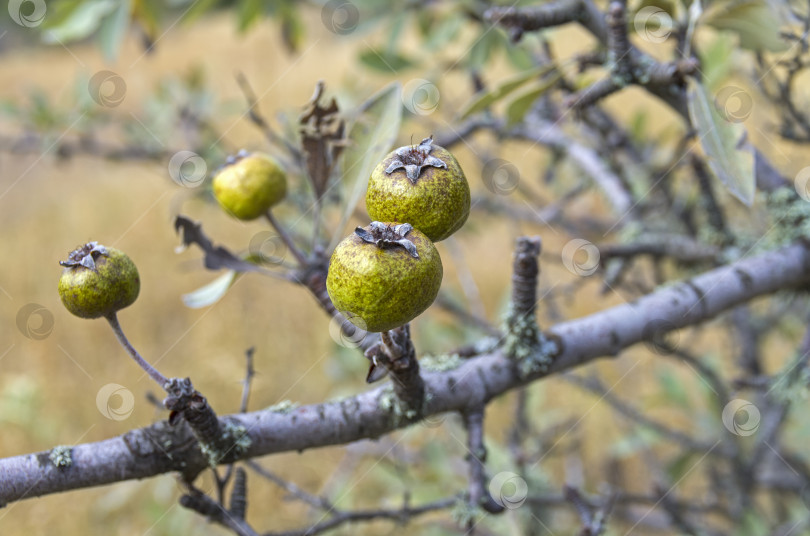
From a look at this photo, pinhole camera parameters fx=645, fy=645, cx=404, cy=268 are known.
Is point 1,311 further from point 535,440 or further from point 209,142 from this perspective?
point 535,440

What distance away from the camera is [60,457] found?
744 millimetres

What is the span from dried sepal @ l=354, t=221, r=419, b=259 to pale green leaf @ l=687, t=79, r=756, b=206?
1.58 ft

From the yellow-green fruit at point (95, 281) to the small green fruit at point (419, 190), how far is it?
11.9 inches

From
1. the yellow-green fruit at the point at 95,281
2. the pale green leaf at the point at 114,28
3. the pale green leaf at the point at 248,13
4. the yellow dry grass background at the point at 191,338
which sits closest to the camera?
the yellow-green fruit at the point at 95,281

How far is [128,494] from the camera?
3.42m

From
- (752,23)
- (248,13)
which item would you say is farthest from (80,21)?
(752,23)

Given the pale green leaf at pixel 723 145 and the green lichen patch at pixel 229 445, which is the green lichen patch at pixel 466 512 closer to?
the green lichen patch at pixel 229 445

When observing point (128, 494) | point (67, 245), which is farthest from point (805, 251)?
point (67, 245)

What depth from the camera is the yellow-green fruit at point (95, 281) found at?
2.30 ft

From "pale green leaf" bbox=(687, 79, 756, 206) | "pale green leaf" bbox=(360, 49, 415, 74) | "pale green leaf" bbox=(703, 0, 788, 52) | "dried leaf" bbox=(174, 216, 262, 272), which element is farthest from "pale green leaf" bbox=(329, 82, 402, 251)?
"pale green leaf" bbox=(360, 49, 415, 74)

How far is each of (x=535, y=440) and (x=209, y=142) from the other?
5.69ft

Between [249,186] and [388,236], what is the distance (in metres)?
0.43

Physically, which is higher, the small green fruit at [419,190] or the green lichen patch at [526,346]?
the small green fruit at [419,190]

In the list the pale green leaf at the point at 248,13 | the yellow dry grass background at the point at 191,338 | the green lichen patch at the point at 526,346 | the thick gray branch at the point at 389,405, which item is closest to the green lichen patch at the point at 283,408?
the thick gray branch at the point at 389,405
